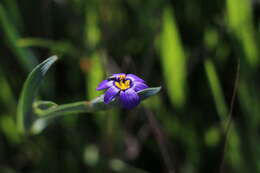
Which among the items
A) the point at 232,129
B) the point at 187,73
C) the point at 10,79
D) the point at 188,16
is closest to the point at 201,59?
the point at 187,73

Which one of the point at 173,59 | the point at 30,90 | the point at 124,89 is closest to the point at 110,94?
the point at 124,89

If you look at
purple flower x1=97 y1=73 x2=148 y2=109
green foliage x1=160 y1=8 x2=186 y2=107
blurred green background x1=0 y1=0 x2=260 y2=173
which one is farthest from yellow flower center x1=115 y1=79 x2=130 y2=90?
green foliage x1=160 y1=8 x2=186 y2=107

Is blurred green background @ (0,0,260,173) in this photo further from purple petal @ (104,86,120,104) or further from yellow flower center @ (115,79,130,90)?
purple petal @ (104,86,120,104)

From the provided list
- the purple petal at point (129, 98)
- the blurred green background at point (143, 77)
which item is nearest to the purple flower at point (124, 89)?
the purple petal at point (129, 98)

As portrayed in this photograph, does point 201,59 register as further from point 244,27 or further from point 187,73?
point 244,27

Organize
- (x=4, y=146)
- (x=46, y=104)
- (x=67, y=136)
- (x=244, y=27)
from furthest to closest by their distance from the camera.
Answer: (x=4, y=146)
(x=67, y=136)
(x=244, y=27)
(x=46, y=104)

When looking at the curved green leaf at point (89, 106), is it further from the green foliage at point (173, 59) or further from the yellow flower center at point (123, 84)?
the green foliage at point (173, 59)
